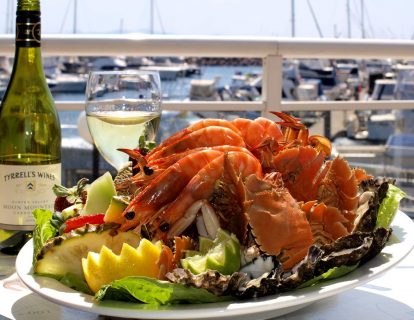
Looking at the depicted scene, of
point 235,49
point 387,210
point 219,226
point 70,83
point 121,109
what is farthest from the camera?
point 70,83

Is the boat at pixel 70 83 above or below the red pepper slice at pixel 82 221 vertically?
below

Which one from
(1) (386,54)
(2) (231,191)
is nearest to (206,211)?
(2) (231,191)

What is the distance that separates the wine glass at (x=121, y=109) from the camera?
1.12 metres

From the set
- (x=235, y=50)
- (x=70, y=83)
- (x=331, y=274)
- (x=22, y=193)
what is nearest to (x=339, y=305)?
(x=331, y=274)

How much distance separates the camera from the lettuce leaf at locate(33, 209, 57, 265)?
31.9 inches

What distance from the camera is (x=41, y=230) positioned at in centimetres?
85

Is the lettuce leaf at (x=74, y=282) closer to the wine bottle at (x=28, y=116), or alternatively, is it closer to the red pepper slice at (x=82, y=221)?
the red pepper slice at (x=82, y=221)

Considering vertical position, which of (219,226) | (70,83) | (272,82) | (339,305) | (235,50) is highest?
(235,50)

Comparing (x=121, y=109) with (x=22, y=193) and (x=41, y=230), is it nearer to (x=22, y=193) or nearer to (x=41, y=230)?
(x=22, y=193)

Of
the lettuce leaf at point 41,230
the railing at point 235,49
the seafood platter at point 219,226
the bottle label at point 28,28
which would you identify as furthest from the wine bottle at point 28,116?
the railing at point 235,49

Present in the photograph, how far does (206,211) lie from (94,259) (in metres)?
0.14

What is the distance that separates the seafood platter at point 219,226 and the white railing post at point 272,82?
1.60 metres

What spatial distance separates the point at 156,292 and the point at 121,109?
0.54m

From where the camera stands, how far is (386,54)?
261 centimetres
